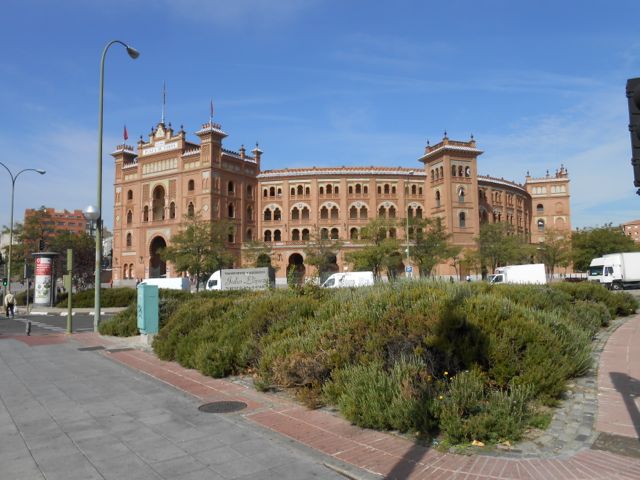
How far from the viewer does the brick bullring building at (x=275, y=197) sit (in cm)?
5669

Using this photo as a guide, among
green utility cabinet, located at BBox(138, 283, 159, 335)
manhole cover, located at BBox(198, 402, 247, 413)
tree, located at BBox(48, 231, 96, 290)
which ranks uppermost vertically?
tree, located at BBox(48, 231, 96, 290)

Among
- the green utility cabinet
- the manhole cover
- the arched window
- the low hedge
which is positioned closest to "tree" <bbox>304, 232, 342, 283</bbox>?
the arched window

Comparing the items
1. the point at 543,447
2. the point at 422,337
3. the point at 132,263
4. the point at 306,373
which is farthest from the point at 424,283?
the point at 132,263

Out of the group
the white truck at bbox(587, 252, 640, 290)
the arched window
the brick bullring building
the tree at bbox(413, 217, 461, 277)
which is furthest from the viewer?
the arched window

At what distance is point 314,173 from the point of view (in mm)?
62812

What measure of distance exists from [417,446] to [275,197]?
58.8 m

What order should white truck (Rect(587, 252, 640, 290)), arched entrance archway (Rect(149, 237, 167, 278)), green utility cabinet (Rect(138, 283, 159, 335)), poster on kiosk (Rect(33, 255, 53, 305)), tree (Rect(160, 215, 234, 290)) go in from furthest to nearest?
arched entrance archway (Rect(149, 237, 167, 278))
tree (Rect(160, 215, 234, 290))
white truck (Rect(587, 252, 640, 290))
poster on kiosk (Rect(33, 255, 53, 305))
green utility cabinet (Rect(138, 283, 159, 335))

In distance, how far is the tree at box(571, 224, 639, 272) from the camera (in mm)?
59688

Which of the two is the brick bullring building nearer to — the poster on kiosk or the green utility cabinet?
the poster on kiosk

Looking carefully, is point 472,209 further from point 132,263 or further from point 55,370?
point 55,370

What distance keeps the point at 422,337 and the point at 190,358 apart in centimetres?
504

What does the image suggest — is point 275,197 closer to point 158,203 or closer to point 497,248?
point 158,203

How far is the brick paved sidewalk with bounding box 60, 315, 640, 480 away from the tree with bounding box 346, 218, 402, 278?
129 ft

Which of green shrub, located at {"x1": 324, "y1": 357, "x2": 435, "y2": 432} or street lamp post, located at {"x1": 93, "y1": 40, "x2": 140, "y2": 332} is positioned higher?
street lamp post, located at {"x1": 93, "y1": 40, "x2": 140, "y2": 332}
